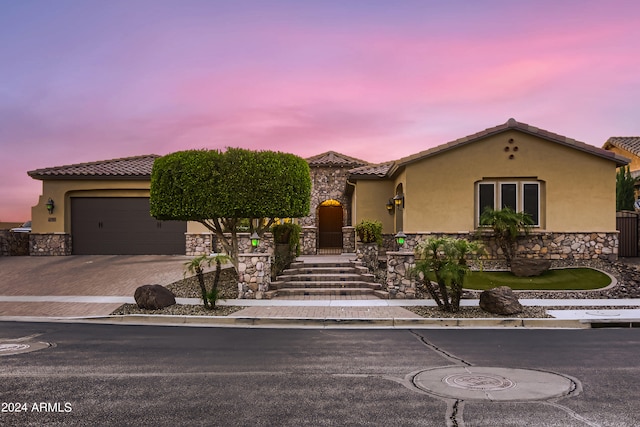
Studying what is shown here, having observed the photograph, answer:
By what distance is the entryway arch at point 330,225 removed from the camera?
33875 millimetres

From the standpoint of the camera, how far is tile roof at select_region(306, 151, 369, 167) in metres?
32.6

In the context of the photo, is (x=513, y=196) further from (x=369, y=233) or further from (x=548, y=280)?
(x=369, y=233)

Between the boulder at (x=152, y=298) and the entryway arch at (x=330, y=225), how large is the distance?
1886 cm

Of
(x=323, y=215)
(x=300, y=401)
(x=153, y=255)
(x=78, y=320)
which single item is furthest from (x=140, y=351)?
(x=323, y=215)

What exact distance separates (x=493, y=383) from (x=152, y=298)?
33.7 ft

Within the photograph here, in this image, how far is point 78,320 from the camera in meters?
14.2

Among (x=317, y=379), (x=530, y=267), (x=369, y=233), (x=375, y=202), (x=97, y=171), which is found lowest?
(x=317, y=379)

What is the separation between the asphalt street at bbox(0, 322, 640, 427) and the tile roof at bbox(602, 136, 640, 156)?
29.0m

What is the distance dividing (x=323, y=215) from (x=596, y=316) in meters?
21.9

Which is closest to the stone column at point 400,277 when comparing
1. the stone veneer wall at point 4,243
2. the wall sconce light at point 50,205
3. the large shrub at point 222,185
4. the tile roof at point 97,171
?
the large shrub at point 222,185

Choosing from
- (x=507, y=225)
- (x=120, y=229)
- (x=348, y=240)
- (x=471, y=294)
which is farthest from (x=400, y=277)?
(x=120, y=229)

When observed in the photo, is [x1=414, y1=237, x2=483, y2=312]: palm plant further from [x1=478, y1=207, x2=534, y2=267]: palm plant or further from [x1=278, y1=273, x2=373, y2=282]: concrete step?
[x1=478, y1=207, x2=534, y2=267]: palm plant

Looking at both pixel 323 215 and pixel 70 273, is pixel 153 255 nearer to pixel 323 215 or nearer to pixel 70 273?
pixel 70 273

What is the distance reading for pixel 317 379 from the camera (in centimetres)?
746
